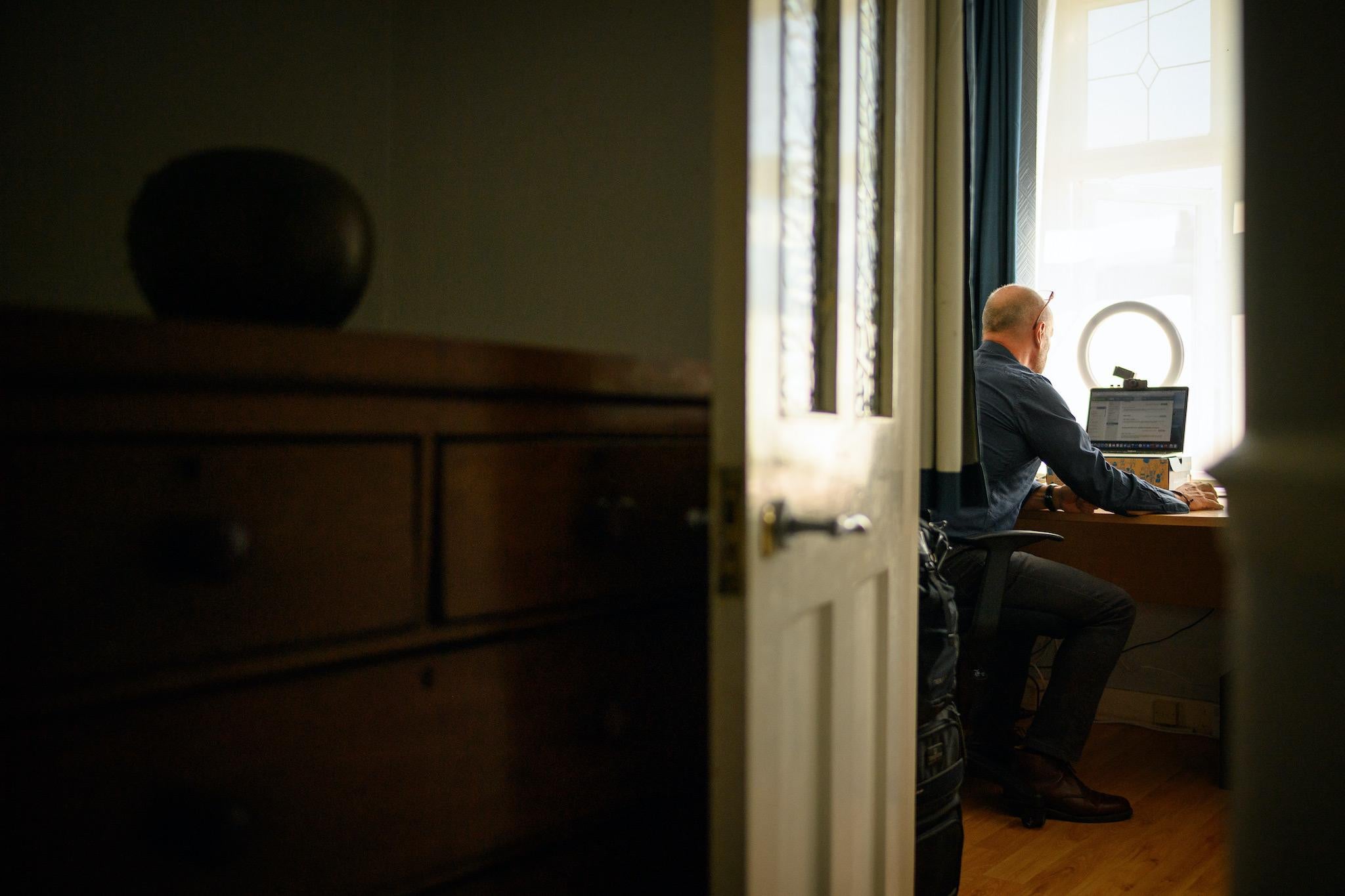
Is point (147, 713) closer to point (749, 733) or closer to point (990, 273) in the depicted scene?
point (749, 733)

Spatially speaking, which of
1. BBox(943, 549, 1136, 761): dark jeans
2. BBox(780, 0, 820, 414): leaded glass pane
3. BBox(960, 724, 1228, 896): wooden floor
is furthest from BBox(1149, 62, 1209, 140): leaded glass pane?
BBox(780, 0, 820, 414): leaded glass pane

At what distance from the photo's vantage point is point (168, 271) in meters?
0.75

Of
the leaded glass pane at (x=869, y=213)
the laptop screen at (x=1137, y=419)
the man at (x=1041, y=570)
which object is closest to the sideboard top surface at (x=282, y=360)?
the leaded glass pane at (x=869, y=213)

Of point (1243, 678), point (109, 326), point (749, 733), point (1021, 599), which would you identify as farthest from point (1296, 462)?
point (1021, 599)

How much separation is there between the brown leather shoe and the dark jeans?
0.11ft

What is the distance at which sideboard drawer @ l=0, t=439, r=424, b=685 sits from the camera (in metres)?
0.56

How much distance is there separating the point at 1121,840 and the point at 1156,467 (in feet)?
4.02

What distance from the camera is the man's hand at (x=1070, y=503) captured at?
2.64 m

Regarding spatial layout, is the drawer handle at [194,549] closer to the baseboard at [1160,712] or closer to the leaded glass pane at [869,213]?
the leaded glass pane at [869,213]

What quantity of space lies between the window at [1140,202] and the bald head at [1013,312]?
1.95 feet

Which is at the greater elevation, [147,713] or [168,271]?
[168,271]

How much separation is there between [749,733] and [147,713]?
452 mm

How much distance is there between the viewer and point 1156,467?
2.81 metres

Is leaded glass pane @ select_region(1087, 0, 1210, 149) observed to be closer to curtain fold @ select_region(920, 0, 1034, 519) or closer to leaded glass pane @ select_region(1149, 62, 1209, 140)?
leaded glass pane @ select_region(1149, 62, 1209, 140)
